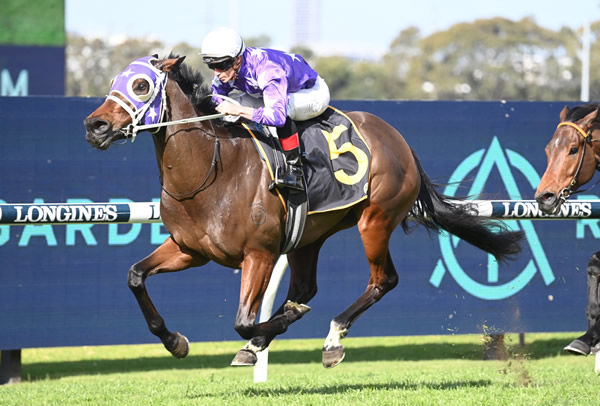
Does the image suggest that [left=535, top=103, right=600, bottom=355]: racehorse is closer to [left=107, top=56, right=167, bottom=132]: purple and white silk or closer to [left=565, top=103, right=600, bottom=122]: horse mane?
[left=565, top=103, right=600, bottom=122]: horse mane

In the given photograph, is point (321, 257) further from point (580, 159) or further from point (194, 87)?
point (194, 87)

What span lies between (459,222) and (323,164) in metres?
1.21

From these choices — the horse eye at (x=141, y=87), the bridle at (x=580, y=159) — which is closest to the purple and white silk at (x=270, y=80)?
the horse eye at (x=141, y=87)

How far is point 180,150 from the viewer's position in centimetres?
478

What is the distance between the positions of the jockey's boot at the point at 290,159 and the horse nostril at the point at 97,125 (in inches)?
37.7

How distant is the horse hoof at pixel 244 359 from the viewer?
4.79 metres

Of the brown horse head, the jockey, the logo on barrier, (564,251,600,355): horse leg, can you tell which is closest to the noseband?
the brown horse head

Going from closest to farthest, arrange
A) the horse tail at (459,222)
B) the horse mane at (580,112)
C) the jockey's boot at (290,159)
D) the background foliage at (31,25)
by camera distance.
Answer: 1. the jockey's boot at (290,159)
2. the horse mane at (580,112)
3. the horse tail at (459,222)
4. the background foliage at (31,25)

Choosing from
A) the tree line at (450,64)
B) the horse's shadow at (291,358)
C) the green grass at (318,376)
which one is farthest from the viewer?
the tree line at (450,64)

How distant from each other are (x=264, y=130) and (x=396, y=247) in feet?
8.57

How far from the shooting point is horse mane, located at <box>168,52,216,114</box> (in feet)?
16.2

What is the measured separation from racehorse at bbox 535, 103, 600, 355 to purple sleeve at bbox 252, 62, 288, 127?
5.65 ft

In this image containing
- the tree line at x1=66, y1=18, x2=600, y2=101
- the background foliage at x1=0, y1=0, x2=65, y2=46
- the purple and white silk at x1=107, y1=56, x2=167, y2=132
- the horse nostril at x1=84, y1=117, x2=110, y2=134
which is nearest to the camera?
the horse nostril at x1=84, y1=117, x2=110, y2=134

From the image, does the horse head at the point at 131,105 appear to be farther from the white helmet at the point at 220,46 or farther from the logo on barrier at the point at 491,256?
the logo on barrier at the point at 491,256
